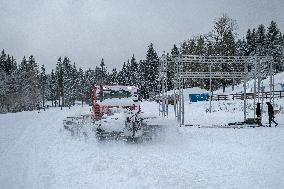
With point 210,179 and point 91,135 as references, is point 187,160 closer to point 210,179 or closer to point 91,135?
point 210,179

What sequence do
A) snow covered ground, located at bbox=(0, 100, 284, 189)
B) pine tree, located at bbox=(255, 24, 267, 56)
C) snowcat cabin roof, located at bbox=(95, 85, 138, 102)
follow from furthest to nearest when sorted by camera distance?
pine tree, located at bbox=(255, 24, 267, 56) < snowcat cabin roof, located at bbox=(95, 85, 138, 102) < snow covered ground, located at bbox=(0, 100, 284, 189)

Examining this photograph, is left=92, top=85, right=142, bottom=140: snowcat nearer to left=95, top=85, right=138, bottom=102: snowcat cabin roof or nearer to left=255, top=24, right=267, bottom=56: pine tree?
left=95, top=85, right=138, bottom=102: snowcat cabin roof

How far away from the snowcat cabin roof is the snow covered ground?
9.76ft

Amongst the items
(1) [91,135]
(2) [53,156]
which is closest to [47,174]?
(2) [53,156]

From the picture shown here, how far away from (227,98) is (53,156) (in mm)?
36494

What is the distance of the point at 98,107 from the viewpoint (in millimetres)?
18203

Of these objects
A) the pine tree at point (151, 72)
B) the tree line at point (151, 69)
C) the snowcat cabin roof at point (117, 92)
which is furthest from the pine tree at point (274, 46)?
the snowcat cabin roof at point (117, 92)

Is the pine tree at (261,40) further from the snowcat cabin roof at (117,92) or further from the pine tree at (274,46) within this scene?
the snowcat cabin roof at (117,92)

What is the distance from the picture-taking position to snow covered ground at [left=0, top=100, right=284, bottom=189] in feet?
28.1

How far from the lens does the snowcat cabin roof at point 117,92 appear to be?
1901 centimetres

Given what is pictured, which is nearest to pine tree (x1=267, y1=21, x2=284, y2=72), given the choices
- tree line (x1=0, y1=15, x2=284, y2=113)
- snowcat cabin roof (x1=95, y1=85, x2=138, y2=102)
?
tree line (x1=0, y1=15, x2=284, y2=113)

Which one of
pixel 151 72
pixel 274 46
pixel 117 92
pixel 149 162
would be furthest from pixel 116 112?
pixel 274 46

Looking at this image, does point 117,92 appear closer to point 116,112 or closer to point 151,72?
point 116,112

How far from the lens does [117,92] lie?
63.4 feet
